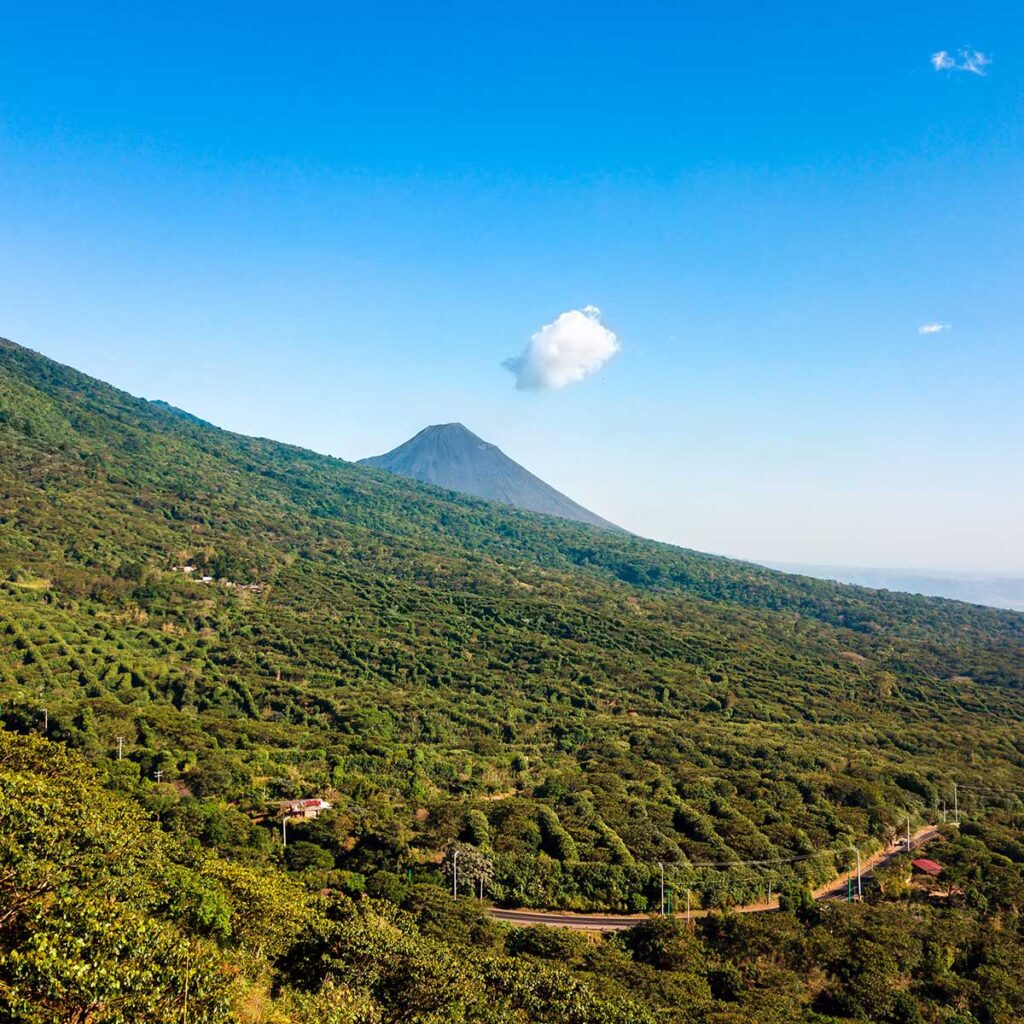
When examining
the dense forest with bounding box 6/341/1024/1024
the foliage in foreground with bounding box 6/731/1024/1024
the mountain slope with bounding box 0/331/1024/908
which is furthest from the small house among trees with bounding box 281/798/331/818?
the foliage in foreground with bounding box 6/731/1024/1024

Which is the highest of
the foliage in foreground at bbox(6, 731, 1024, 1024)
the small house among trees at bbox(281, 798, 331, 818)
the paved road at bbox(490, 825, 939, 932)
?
the foliage in foreground at bbox(6, 731, 1024, 1024)

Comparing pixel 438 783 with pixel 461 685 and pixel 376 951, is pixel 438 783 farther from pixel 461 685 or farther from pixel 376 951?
pixel 376 951

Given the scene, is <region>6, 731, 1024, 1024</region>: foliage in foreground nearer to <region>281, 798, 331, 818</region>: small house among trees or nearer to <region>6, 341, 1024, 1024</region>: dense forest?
<region>6, 341, 1024, 1024</region>: dense forest

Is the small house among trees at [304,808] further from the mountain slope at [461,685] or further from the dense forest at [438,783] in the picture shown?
the mountain slope at [461,685]

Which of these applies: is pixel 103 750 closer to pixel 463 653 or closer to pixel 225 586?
pixel 463 653

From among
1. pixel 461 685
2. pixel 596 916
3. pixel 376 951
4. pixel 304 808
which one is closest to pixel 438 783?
pixel 304 808
